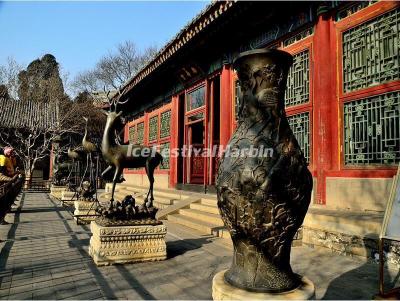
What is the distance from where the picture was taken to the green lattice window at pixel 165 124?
13.4 metres

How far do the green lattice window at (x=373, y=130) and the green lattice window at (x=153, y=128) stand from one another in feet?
33.0

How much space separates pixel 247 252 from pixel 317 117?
478 cm

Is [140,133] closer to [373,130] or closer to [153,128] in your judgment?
[153,128]

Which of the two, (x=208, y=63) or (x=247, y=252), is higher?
(x=208, y=63)

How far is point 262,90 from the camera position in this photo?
7.21 ft

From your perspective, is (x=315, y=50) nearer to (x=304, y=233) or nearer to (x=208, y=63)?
(x=304, y=233)

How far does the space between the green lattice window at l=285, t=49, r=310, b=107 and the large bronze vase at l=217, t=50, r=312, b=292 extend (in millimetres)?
4760

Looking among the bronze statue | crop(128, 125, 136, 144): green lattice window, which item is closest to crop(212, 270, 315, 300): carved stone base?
the bronze statue

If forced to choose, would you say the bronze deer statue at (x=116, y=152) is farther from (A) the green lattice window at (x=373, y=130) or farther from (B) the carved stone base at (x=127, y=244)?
(A) the green lattice window at (x=373, y=130)

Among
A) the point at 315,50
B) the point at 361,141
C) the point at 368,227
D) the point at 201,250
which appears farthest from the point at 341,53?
the point at 201,250

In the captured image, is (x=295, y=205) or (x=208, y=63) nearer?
(x=295, y=205)

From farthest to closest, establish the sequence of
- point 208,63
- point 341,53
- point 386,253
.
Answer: point 208,63 → point 341,53 → point 386,253

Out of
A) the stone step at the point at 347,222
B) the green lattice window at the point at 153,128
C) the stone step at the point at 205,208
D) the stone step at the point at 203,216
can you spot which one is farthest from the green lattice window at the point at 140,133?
the stone step at the point at 347,222

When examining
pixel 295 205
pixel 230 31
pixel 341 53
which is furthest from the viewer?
pixel 230 31
